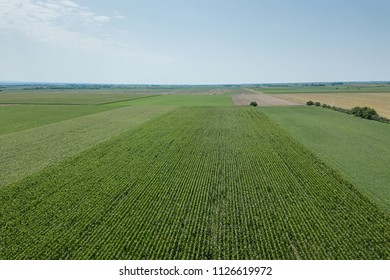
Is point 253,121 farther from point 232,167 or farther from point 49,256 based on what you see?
point 49,256

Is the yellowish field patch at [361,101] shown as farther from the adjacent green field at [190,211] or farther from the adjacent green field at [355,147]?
the adjacent green field at [190,211]

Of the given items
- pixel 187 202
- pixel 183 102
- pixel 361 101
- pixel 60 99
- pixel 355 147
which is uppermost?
pixel 187 202

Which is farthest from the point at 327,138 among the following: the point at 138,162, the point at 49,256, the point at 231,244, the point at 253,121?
the point at 49,256

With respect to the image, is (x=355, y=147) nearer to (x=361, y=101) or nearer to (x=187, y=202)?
(x=187, y=202)

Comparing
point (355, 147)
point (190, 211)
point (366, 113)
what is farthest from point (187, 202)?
point (366, 113)

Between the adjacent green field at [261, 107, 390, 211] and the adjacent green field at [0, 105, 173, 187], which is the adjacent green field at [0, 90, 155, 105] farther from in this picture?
the adjacent green field at [261, 107, 390, 211]
